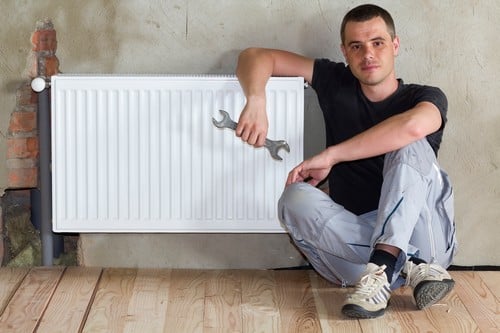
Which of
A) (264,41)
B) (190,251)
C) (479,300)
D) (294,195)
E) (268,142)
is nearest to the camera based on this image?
(294,195)

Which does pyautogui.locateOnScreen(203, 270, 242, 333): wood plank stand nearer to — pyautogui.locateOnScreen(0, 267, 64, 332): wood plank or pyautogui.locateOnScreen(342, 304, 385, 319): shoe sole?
pyautogui.locateOnScreen(342, 304, 385, 319): shoe sole

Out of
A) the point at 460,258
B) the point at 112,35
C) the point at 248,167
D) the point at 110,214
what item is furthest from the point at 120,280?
the point at 460,258

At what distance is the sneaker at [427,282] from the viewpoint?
2643 millimetres

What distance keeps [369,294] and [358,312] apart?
6 cm

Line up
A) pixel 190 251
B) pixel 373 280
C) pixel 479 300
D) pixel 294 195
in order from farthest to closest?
pixel 190 251 < pixel 479 300 < pixel 294 195 < pixel 373 280

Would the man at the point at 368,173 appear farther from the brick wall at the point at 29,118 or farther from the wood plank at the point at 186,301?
the brick wall at the point at 29,118

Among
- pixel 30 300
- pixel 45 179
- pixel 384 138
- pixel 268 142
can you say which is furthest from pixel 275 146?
pixel 30 300

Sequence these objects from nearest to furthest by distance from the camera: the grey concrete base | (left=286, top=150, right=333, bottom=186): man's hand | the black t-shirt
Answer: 1. (left=286, top=150, right=333, bottom=186): man's hand
2. the black t-shirt
3. the grey concrete base

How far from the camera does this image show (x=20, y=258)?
3.19 meters

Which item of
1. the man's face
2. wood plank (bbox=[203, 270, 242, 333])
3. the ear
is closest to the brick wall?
wood plank (bbox=[203, 270, 242, 333])

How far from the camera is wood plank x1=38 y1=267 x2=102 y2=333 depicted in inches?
103

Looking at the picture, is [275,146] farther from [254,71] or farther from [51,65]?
[51,65]

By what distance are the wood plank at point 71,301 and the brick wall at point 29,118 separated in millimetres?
335

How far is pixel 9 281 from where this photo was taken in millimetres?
2996
